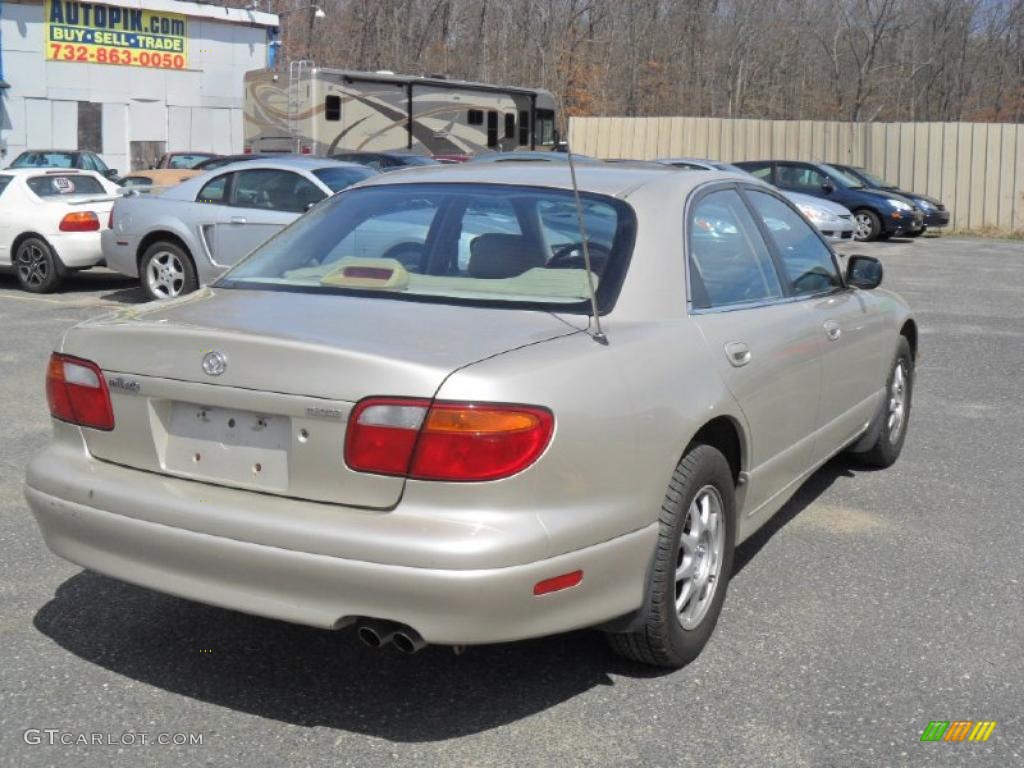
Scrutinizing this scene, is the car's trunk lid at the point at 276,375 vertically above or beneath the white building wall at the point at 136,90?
beneath

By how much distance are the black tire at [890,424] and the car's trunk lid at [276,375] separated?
10.0 ft

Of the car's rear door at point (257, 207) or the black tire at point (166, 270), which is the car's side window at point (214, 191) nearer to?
the car's rear door at point (257, 207)

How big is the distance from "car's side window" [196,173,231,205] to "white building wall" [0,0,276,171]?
73.2ft

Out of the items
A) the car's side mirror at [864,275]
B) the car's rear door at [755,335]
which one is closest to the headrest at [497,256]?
the car's rear door at [755,335]

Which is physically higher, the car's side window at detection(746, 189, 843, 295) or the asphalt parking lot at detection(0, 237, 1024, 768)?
the car's side window at detection(746, 189, 843, 295)

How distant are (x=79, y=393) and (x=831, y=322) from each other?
2.93 m

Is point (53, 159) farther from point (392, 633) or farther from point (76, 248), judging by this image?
point (392, 633)

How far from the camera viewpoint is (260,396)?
134 inches

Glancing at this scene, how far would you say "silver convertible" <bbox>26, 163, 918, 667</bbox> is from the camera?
3.27m

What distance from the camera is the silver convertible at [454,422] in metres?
3.27

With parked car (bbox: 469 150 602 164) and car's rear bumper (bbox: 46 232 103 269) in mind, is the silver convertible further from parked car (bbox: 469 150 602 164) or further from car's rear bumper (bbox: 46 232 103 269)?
car's rear bumper (bbox: 46 232 103 269)

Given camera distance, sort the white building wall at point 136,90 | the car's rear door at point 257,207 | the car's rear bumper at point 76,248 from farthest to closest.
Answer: the white building wall at point 136,90 → the car's rear bumper at point 76,248 → the car's rear door at point 257,207

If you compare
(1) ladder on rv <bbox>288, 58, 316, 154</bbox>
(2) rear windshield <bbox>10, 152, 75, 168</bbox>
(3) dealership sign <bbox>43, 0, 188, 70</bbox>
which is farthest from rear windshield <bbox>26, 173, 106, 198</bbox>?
(3) dealership sign <bbox>43, 0, 188, 70</bbox>

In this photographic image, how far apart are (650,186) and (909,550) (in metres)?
2.01
